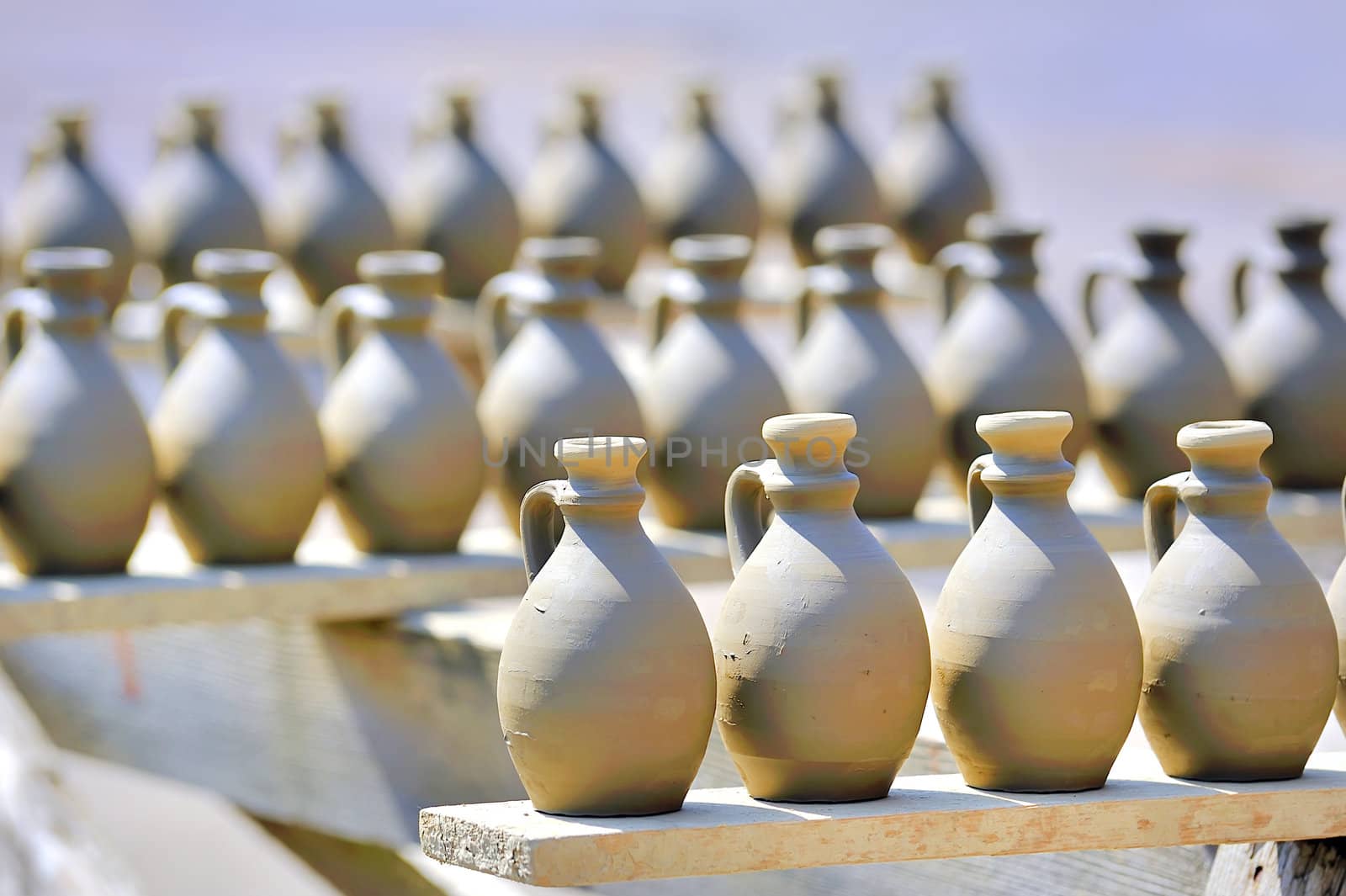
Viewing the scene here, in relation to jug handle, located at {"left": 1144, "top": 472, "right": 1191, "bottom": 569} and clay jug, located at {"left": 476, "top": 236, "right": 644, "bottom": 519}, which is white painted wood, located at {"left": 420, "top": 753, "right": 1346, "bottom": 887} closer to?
jug handle, located at {"left": 1144, "top": 472, "right": 1191, "bottom": 569}

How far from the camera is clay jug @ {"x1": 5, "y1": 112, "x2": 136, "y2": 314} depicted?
589cm

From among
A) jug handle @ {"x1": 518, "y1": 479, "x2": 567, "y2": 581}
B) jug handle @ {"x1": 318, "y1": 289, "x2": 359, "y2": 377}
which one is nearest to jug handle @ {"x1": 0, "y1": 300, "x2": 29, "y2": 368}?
jug handle @ {"x1": 318, "y1": 289, "x2": 359, "y2": 377}

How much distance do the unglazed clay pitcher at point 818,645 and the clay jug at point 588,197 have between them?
13.1ft

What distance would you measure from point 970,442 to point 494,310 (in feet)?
3.24

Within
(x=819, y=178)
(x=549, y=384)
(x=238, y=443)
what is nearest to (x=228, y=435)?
(x=238, y=443)

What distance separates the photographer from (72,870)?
323cm

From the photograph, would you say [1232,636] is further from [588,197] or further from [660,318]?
[588,197]

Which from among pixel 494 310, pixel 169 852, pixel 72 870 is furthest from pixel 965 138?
pixel 72 870

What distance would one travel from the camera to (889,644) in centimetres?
214

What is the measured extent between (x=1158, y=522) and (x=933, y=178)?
438cm

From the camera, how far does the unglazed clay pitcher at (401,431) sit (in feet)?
12.0

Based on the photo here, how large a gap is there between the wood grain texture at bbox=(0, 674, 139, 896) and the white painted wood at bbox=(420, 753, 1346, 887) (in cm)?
130

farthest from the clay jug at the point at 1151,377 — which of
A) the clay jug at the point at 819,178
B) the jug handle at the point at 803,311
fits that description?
the clay jug at the point at 819,178

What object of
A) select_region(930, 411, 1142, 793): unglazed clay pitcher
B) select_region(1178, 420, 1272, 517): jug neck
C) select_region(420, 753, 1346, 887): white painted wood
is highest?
select_region(1178, 420, 1272, 517): jug neck
